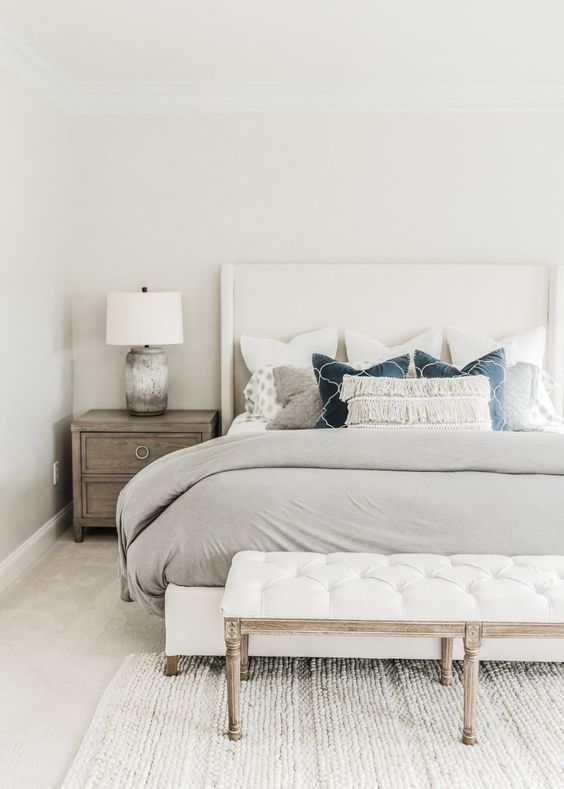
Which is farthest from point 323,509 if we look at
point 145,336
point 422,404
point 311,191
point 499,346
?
point 311,191

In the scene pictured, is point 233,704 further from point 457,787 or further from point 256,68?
point 256,68

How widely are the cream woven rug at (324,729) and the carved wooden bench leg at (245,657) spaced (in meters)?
0.03

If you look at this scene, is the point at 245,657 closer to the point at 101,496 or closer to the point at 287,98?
the point at 101,496

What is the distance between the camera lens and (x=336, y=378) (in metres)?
3.77

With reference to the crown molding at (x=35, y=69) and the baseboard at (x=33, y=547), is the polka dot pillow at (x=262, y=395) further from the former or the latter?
the crown molding at (x=35, y=69)

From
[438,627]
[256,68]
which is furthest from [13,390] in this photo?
[438,627]

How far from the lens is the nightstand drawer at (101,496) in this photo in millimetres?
4133

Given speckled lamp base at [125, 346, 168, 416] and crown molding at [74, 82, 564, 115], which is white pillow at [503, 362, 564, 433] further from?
speckled lamp base at [125, 346, 168, 416]

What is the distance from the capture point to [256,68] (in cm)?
399

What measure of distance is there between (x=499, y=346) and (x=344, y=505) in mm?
1998

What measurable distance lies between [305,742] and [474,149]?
3.37 metres

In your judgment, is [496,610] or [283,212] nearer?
[496,610]

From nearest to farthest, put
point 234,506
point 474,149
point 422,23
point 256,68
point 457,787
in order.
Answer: point 457,787, point 234,506, point 422,23, point 256,68, point 474,149

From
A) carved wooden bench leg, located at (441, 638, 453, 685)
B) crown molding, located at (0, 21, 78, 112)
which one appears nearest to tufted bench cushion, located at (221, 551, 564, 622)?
carved wooden bench leg, located at (441, 638, 453, 685)
